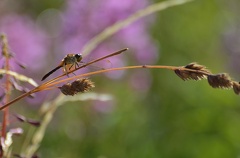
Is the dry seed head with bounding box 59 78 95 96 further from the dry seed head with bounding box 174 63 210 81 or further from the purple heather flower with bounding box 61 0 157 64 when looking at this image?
the purple heather flower with bounding box 61 0 157 64

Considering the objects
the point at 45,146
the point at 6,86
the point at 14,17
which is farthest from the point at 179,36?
the point at 6,86

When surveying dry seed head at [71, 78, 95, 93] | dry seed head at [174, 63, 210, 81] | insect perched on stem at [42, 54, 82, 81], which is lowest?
dry seed head at [71, 78, 95, 93]

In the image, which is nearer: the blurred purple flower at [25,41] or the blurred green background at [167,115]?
the blurred green background at [167,115]

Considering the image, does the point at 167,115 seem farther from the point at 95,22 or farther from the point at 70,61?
the point at 70,61

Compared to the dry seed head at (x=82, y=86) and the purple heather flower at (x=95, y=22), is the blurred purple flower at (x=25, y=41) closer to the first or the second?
the purple heather flower at (x=95, y=22)

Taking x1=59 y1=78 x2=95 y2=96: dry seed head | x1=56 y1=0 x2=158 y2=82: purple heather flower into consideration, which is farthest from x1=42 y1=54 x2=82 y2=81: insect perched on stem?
x1=56 y1=0 x2=158 y2=82: purple heather flower

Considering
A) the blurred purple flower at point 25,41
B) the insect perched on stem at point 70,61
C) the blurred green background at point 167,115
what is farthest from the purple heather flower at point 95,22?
the insect perched on stem at point 70,61

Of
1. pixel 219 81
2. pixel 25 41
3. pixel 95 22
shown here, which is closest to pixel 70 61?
pixel 219 81
